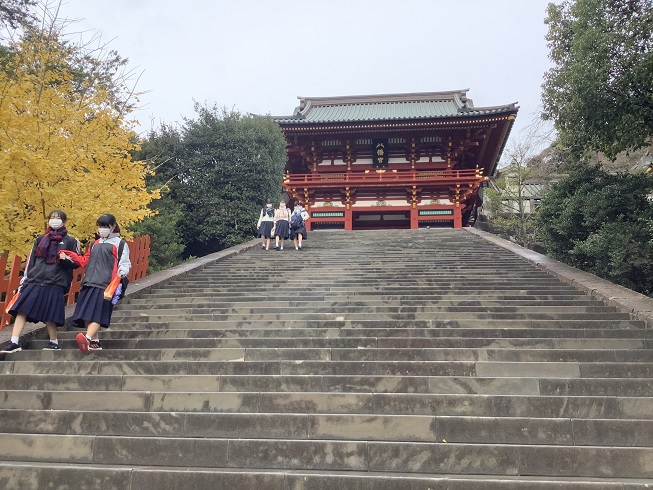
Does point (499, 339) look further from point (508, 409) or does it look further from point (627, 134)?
point (627, 134)

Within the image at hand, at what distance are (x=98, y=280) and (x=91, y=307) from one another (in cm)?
26

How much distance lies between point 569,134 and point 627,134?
3.57ft

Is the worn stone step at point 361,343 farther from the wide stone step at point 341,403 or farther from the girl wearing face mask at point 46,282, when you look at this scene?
the wide stone step at point 341,403

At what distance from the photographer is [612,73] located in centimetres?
682

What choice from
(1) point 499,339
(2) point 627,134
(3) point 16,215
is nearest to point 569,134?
(2) point 627,134

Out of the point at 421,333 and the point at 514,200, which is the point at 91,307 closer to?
the point at 421,333

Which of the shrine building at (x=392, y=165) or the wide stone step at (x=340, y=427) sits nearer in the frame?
the wide stone step at (x=340, y=427)

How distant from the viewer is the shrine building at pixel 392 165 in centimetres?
1712

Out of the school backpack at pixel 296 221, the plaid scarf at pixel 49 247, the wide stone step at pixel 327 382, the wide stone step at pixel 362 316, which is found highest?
the school backpack at pixel 296 221

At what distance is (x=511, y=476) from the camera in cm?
287

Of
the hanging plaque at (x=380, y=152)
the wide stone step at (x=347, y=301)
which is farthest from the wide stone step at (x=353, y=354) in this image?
the hanging plaque at (x=380, y=152)

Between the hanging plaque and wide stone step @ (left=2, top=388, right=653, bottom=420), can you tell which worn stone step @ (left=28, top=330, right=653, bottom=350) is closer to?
wide stone step @ (left=2, top=388, right=653, bottom=420)

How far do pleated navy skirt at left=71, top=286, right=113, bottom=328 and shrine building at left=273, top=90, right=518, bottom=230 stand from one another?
1376 cm

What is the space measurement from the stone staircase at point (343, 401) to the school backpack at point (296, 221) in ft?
17.4
